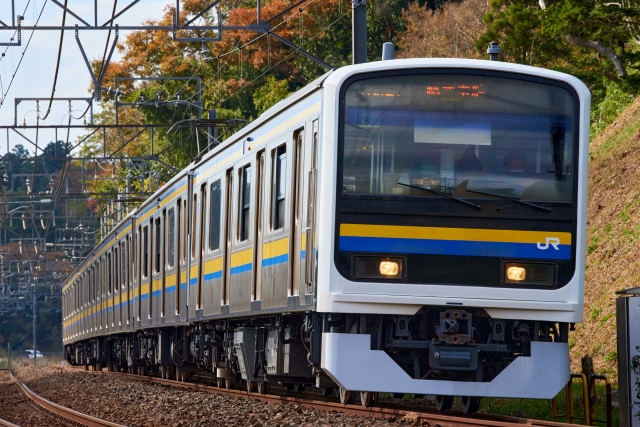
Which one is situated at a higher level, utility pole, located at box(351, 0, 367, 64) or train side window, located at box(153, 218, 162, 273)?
utility pole, located at box(351, 0, 367, 64)

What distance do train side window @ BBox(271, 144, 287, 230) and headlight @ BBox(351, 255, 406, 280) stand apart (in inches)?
68.7

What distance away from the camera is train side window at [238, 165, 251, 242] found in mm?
12211

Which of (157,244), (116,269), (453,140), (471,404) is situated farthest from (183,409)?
(116,269)

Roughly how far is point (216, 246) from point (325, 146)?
4.74 metres

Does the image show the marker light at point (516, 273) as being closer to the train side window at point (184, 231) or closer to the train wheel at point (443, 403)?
the train wheel at point (443, 403)

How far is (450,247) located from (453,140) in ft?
2.87

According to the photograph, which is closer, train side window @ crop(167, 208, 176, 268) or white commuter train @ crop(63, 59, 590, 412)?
white commuter train @ crop(63, 59, 590, 412)

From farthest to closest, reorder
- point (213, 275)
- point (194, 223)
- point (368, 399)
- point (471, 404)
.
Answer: point (194, 223), point (213, 275), point (368, 399), point (471, 404)

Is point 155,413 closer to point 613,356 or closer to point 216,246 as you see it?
point 216,246

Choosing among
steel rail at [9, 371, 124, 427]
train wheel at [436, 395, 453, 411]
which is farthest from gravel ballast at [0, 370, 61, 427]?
train wheel at [436, 395, 453, 411]

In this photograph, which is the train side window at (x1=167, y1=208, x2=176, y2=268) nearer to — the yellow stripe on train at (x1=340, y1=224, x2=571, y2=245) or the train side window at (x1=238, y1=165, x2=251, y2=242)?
the train side window at (x1=238, y1=165, x2=251, y2=242)

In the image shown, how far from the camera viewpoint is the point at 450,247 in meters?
9.23

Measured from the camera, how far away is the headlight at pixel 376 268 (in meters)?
9.17

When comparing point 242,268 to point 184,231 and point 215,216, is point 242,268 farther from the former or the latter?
point 184,231
